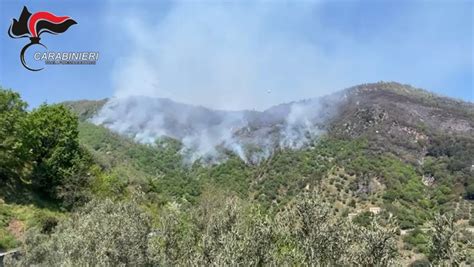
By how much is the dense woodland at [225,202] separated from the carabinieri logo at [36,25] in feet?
59.9

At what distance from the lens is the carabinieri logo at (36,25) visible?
42.0 metres

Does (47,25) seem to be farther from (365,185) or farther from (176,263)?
(365,185)

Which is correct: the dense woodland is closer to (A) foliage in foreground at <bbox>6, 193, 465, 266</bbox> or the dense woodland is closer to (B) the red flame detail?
(A) foliage in foreground at <bbox>6, 193, 465, 266</bbox>

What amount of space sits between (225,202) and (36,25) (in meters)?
26.8

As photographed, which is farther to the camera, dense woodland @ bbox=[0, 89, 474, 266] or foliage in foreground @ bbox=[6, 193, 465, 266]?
dense woodland @ bbox=[0, 89, 474, 266]

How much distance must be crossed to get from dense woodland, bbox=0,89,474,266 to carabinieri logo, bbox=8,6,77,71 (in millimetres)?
18269

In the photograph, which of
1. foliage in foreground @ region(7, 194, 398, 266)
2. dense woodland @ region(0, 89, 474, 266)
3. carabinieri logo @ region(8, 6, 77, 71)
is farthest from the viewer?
carabinieri logo @ region(8, 6, 77, 71)

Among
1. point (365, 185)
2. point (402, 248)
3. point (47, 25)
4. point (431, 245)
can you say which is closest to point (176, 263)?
point (431, 245)

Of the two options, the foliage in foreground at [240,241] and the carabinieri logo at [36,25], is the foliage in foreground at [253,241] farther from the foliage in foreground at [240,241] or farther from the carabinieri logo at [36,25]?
the carabinieri logo at [36,25]

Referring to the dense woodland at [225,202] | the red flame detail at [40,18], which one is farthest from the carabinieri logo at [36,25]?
the dense woodland at [225,202]

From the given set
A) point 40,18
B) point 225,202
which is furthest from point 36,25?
point 225,202

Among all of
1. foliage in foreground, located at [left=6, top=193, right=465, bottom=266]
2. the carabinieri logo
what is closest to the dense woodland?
foliage in foreground, located at [left=6, top=193, right=465, bottom=266]

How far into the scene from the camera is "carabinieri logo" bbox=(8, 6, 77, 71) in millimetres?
41969

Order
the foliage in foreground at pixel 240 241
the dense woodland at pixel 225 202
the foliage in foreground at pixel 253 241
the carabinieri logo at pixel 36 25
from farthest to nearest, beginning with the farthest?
the carabinieri logo at pixel 36 25, the dense woodland at pixel 225 202, the foliage in foreground at pixel 240 241, the foliage in foreground at pixel 253 241
